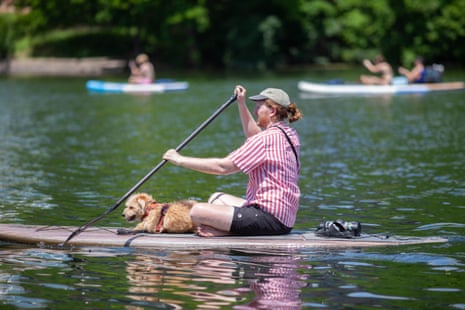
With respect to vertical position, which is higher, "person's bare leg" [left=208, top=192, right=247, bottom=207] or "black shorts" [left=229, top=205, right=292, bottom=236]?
"person's bare leg" [left=208, top=192, right=247, bottom=207]

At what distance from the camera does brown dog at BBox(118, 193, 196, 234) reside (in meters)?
9.67

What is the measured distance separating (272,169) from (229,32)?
44.1m

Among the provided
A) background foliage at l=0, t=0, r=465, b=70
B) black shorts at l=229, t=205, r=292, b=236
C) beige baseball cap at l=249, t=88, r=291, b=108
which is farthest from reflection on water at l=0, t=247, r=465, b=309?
background foliage at l=0, t=0, r=465, b=70

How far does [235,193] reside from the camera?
13.3m

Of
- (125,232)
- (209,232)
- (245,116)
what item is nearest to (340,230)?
(209,232)

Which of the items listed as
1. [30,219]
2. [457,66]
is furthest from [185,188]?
[457,66]

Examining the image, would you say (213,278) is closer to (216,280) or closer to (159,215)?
(216,280)

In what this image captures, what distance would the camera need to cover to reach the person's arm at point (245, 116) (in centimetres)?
941

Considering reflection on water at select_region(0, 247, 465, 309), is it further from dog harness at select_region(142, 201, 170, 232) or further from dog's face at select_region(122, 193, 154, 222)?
dog's face at select_region(122, 193, 154, 222)

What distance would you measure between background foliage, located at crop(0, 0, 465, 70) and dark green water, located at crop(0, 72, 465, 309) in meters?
21.4

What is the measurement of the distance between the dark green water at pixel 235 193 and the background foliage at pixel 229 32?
21.4 metres

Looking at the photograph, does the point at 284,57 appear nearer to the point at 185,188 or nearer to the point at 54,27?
the point at 54,27

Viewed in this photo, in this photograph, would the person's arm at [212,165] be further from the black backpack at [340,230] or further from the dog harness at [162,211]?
the black backpack at [340,230]

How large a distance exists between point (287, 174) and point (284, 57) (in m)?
44.2
